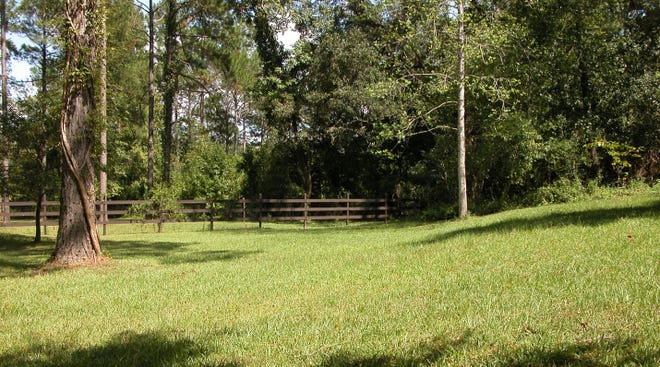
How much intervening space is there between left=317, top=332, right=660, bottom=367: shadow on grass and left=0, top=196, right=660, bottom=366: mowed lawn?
0.05 ft

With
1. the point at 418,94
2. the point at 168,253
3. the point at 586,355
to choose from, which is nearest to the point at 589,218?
the point at 586,355

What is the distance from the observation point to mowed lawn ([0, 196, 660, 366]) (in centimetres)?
389

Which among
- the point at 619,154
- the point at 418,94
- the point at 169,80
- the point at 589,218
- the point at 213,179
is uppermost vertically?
the point at 169,80

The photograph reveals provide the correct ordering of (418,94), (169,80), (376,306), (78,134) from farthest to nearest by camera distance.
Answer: (169,80) → (418,94) → (78,134) → (376,306)

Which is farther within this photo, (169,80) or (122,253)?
(169,80)

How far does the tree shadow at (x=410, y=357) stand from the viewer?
3.69 meters

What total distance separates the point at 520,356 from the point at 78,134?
9.26 m

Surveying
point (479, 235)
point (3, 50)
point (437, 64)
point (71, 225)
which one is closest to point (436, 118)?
point (437, 64)

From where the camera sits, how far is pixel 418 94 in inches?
933

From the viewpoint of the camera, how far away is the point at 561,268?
6.28 meters

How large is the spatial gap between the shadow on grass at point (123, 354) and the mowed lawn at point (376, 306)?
2cm

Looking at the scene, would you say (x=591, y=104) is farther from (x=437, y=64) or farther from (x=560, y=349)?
(x=560, y=349)

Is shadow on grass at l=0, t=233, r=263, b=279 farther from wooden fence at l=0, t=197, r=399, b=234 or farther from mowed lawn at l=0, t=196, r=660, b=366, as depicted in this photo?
wooden fence at l=0, t=197, r=399, b=234

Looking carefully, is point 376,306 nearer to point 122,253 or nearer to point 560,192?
Answer: point 122,253
